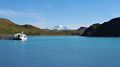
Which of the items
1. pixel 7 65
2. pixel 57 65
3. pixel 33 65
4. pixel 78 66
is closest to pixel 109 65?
pixel 78 66

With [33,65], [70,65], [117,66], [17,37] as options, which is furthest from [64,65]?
[17,37]

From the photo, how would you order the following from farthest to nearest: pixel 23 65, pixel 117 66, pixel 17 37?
pixel 17 37
pixel 23 65
pixel 117 66

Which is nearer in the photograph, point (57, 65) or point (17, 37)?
point (57, 65)

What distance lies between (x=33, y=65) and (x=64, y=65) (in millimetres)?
4696

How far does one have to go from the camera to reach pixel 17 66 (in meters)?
44.8

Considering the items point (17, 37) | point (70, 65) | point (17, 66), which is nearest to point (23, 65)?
point (17, 66)

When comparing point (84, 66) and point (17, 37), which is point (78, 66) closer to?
point (84, 66)

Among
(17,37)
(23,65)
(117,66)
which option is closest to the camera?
(117,66)

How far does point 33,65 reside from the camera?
150ft

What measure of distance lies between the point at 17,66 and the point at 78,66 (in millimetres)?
9018

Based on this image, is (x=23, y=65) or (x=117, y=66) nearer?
(x=117, y=66)

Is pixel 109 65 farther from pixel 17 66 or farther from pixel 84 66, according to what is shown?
pixel 17 66

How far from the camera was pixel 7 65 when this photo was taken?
45.8 m

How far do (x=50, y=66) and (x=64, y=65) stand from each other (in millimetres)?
2249
